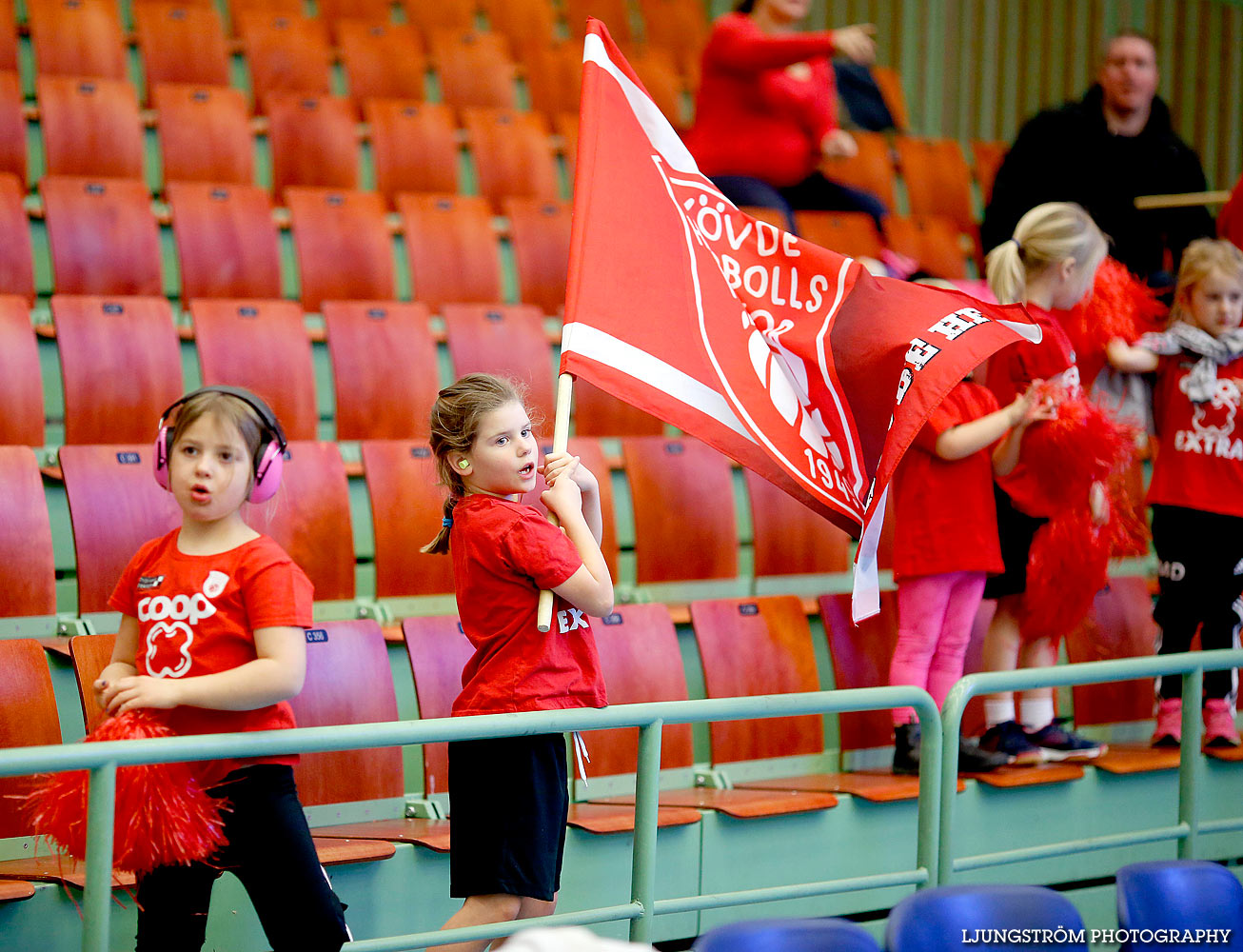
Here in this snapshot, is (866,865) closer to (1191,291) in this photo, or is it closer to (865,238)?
(1191,291)

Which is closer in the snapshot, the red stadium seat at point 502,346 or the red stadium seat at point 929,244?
the red stadium seat at point 502,346

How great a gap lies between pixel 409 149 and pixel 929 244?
1.96 metres

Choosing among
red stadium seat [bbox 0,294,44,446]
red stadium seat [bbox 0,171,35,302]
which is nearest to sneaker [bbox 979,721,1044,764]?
red stadium seat [bbox 0,294,44,446]

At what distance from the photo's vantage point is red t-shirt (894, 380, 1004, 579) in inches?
112

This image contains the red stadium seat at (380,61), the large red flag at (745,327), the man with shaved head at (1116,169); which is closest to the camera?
the large red flag at (745,327)

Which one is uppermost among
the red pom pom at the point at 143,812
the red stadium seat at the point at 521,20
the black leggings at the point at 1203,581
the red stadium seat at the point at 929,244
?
the red stadium seat at the point at 521,20

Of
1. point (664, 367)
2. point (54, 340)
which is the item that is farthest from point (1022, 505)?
point (54, 340)

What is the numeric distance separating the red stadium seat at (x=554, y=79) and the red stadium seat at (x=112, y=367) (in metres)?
2.65

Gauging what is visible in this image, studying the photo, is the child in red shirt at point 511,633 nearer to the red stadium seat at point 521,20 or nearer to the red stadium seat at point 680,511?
the red stadium seat at point 680,511

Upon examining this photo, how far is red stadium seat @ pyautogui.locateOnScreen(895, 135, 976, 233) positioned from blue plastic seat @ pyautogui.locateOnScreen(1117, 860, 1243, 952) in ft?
13.8

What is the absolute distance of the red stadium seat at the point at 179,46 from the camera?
486 centimetres

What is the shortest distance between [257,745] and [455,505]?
520 millimetres

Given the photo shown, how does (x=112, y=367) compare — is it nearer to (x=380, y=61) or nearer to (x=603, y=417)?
(x=603, y=417)

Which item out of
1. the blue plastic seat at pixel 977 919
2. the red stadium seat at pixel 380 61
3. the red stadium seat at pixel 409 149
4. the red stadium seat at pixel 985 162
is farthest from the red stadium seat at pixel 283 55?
the blue plastic seat at pixel 977 919
